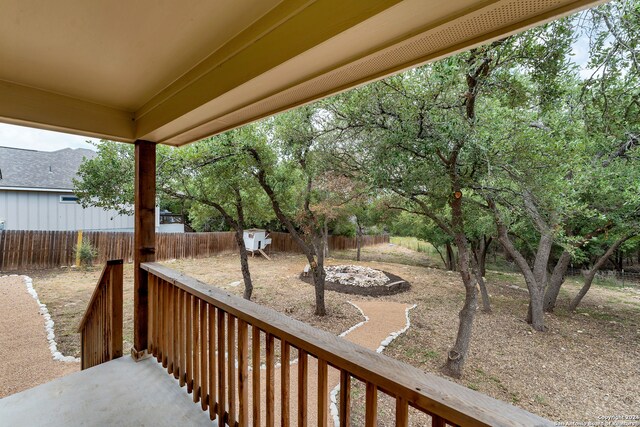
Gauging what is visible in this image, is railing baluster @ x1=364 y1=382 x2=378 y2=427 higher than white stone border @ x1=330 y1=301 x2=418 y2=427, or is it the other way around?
railing baluster @ x1=364 y1=382 x2=378 y2=427

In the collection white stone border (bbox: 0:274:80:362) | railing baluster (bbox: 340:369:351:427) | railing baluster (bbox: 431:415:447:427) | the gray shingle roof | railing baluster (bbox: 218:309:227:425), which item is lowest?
white stone border (bbox: 0:274:80:362)

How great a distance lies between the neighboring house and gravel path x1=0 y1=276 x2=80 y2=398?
3.57m

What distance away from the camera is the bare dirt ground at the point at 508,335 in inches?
168

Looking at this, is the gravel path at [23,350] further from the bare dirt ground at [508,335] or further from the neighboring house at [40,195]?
the neighboring house at [40,195]

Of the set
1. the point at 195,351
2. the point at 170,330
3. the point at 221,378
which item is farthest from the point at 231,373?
the point at 170,330

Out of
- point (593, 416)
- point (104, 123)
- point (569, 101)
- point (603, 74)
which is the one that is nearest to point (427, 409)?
point (104, 123)

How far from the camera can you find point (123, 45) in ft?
4.51

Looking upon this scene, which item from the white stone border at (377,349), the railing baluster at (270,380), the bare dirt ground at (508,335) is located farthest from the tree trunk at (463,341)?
the railing baluster at (270,380)

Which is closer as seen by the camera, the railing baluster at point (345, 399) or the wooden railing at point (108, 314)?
the railing baluster at point (345, 399)

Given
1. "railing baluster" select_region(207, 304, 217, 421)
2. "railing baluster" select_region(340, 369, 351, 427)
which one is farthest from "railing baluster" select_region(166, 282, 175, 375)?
"railing baluster" select_region(340, 369, 351, 427)

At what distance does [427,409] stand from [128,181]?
6423mm

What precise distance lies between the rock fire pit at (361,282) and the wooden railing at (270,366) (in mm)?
7025

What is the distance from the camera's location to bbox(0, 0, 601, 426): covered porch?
86cm

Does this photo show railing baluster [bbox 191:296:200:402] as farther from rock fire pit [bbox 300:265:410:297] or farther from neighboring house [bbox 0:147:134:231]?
neighboring house [bbox 0:147:134:231]
